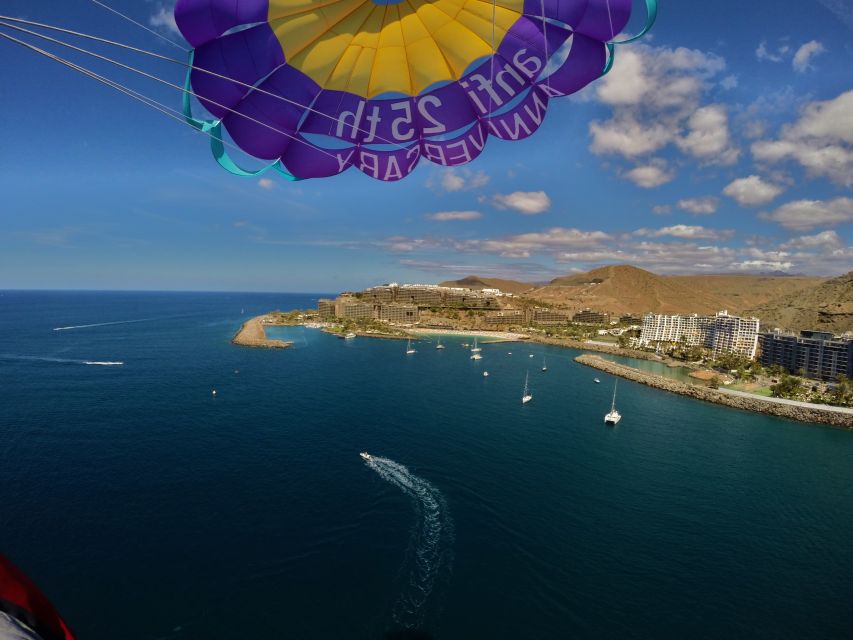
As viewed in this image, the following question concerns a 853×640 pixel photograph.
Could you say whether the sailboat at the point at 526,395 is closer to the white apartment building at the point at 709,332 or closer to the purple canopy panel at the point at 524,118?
the purple canopy panel at the point at 524,118

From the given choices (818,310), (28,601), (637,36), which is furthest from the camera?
(818,310)

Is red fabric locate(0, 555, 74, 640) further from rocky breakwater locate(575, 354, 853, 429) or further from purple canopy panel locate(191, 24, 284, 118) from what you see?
rocky breakwater locate(575, 354, 853, 429)

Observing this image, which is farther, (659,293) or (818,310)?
(659,293)

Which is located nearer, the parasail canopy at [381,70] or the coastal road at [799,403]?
the parasail canopy at [381,70]

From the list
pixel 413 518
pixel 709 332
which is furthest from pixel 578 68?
pixel 709 332

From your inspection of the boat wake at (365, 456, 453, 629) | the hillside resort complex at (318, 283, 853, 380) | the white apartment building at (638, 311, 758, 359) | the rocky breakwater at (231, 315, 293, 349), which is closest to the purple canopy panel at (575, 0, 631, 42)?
the boat wake at (365, 456, 453, 629)

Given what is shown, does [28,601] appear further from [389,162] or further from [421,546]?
[421,546]

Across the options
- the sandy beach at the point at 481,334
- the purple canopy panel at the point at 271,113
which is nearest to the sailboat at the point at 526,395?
the purple canopy panel at the point at 271,113
